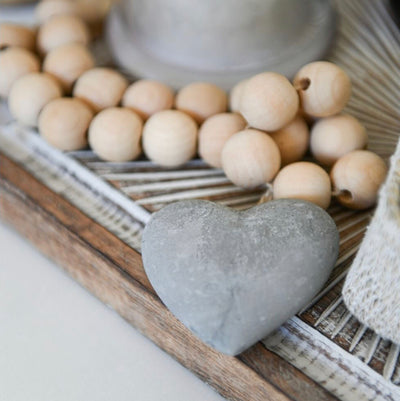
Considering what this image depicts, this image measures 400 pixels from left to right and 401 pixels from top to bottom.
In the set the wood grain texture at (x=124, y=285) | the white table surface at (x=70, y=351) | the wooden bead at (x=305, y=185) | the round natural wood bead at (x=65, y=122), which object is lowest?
the white table surface at (x=70, y=351)

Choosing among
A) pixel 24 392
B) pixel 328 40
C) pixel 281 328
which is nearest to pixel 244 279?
pixel 281 328

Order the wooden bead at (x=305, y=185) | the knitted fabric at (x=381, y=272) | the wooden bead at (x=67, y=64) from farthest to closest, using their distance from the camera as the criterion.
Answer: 1. the wooden bead at (x=67, y=64)
2. the wooden bead at (x=305, y=185)
3. the knitted fabric at (x=381, y=272)

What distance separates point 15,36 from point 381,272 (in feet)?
1.22

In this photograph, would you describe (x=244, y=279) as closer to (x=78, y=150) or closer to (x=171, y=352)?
(x=171, y=352)

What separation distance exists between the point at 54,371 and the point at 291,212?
0.18 m

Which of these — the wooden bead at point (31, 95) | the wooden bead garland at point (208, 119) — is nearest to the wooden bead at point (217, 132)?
the wooden bead garland at point (208, 119)

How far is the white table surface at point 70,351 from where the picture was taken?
38 cm

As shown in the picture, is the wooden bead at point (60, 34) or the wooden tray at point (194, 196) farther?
the wooden bead at point (60, 34)

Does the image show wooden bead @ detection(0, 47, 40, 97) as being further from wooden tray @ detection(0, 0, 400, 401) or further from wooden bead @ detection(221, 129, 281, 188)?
wooden bead @ detection(221, 129, 281, 188)

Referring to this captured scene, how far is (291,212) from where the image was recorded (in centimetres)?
36

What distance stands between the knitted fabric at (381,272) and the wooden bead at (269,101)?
104 mm

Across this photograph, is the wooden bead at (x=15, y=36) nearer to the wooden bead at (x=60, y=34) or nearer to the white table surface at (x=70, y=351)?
the wooden bead at (x=60, y=34)

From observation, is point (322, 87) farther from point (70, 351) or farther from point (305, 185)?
point (70, 351)

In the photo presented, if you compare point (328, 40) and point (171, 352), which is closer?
point (171, 352)
